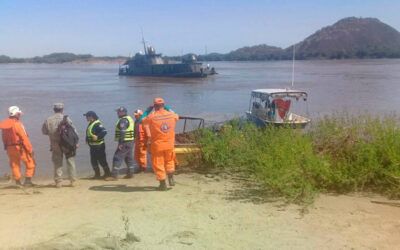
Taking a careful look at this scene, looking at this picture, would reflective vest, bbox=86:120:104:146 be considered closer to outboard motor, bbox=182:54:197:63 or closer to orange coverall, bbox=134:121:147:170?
orange coverall, bbox=134:121:147:170

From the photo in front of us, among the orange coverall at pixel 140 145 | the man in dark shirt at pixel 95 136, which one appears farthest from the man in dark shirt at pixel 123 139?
the orange coverall at pixel 140 145

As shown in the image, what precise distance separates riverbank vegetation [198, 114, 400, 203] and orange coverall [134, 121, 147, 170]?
2243 mm

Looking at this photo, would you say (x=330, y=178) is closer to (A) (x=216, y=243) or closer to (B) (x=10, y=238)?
(A) (x=216, y=243)

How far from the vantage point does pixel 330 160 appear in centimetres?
755

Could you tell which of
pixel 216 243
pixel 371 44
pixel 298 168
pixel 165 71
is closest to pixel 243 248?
pixel 216 243

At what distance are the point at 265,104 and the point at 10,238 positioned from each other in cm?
1008

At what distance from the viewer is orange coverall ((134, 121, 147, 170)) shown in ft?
32.1

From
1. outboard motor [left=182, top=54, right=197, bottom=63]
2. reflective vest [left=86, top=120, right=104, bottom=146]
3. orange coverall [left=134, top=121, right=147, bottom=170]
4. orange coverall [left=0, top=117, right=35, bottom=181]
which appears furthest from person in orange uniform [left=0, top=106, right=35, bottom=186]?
outboard motor [left=182, top=54, right=197, bottom=63]

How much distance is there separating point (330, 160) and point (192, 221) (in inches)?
106

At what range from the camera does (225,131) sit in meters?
9.55

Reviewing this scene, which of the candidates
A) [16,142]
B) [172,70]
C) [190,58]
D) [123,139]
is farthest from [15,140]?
[190,58]

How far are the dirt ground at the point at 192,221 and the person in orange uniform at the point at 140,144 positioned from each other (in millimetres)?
2120

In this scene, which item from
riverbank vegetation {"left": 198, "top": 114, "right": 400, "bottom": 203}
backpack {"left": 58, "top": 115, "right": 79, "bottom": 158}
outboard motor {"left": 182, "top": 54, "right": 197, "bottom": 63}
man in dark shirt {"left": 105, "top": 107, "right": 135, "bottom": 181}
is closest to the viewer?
riverbank vegetation {"left": 198, "top": 114, "right": 400, "bottom": 203}

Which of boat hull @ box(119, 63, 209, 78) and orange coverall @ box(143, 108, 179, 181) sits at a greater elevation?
orange coverall @ box(143, 108, 179, 181)
